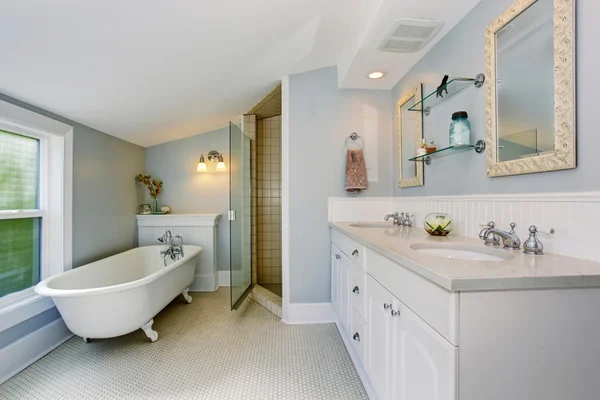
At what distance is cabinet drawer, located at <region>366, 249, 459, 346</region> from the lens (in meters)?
0.77

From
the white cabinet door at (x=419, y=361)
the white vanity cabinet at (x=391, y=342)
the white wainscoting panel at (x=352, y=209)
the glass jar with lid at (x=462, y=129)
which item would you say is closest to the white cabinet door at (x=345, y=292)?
the white vanity cabinet at (x=391, y=342)

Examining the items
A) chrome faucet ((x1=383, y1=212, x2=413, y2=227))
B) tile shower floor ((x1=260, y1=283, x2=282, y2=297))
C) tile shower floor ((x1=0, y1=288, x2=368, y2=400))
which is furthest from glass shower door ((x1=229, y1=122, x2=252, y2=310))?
chrome faucet ((x1=383, y1=212, x2=413, y2=227))

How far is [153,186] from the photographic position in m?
3.60

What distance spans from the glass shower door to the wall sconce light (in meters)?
0.64

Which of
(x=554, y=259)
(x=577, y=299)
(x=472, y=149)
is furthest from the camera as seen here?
(x=472, y=149)

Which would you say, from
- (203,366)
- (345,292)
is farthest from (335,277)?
(203,366)

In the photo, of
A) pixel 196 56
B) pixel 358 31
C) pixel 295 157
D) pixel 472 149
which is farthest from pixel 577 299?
pixel 196 56

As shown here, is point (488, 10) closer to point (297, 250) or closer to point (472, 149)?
point (472, 149)

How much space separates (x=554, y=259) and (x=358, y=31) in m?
1.73

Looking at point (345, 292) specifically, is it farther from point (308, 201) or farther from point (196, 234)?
point (196, 234)

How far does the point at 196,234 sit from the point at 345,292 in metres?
2.19

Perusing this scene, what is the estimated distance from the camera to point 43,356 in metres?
2.02

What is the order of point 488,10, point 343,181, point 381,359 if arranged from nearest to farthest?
point 381,359, point 488,10, point 343,181

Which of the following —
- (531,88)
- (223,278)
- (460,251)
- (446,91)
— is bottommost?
(223,278)
